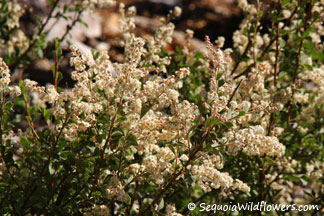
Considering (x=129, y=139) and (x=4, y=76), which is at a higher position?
(x=4, y=76)

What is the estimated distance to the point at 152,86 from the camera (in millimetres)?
1855

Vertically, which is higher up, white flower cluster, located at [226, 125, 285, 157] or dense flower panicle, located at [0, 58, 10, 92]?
dense flower panicle, located at [0, 58, 10, 92]

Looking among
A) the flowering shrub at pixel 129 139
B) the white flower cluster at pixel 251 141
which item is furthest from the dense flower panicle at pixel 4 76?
the white flower cluster at pixel 251 141

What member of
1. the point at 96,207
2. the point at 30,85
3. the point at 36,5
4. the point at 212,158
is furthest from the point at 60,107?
the point at 36,5

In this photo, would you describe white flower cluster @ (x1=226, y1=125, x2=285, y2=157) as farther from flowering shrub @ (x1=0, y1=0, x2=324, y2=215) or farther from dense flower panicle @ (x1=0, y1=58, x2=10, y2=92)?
dense flower panicle @ (x1=0, y1=58, x2=10, y2=92)

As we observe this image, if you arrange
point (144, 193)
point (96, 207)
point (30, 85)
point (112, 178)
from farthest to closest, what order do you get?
point (144, 193), point (96, 207), point (112, 178), point (30, 85)

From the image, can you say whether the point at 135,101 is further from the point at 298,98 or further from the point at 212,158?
the point at 298,98

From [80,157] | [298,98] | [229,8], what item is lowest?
[80,157]

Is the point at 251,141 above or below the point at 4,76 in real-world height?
below

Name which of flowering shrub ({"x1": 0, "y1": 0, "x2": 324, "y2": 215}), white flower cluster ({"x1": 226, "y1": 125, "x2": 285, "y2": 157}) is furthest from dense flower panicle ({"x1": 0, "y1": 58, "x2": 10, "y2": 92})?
A: white flower cluster ({"x1": 226, "y1": 125, "x2": 285, "y2": 157})

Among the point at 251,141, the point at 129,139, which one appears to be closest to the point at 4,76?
the point at 129,139

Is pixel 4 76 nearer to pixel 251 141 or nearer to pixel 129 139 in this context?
pixel 129 139

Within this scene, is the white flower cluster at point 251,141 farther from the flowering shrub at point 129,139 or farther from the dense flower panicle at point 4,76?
the dense flower panicle at point 4,76

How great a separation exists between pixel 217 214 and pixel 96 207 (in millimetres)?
646
